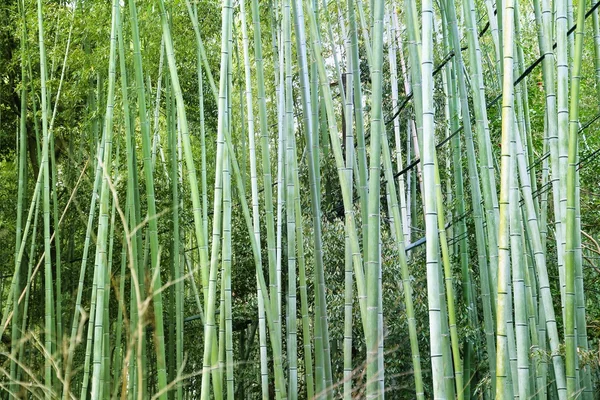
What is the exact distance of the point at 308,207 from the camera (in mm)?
6133

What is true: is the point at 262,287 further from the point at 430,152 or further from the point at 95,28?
the point at 95,28

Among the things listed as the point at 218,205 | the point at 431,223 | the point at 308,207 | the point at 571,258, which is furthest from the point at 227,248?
the point at 308,207

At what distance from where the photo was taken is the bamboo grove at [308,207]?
6.03 ft

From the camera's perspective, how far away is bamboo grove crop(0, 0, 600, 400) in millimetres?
1837

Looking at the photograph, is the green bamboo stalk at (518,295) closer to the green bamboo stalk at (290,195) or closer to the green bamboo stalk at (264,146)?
the green bamboo stalk at (264,146)

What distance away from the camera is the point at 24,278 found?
578cm

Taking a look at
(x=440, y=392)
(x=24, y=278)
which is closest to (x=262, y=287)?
(x=440, y=392)

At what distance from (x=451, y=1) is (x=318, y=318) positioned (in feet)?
3.54

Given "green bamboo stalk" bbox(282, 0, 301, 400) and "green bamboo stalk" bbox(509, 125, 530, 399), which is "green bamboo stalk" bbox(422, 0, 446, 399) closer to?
"green bamboo stalk" bbox(509, 125, 530, 399)

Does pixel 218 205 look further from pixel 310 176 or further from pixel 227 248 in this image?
pixel 310 176

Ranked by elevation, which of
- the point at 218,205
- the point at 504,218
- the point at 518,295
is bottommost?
the point at 518,295

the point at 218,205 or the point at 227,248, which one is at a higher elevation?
the point at 218,205

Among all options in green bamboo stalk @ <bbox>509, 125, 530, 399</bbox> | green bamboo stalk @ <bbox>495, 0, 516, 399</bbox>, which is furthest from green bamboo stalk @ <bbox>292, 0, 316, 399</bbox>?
green bamboo stalk @ <bbox>495, 0, 516, 399</bbox>

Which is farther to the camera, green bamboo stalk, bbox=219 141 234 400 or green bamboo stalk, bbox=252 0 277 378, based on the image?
green bamboo stalk, bbox=252 0 277 378
